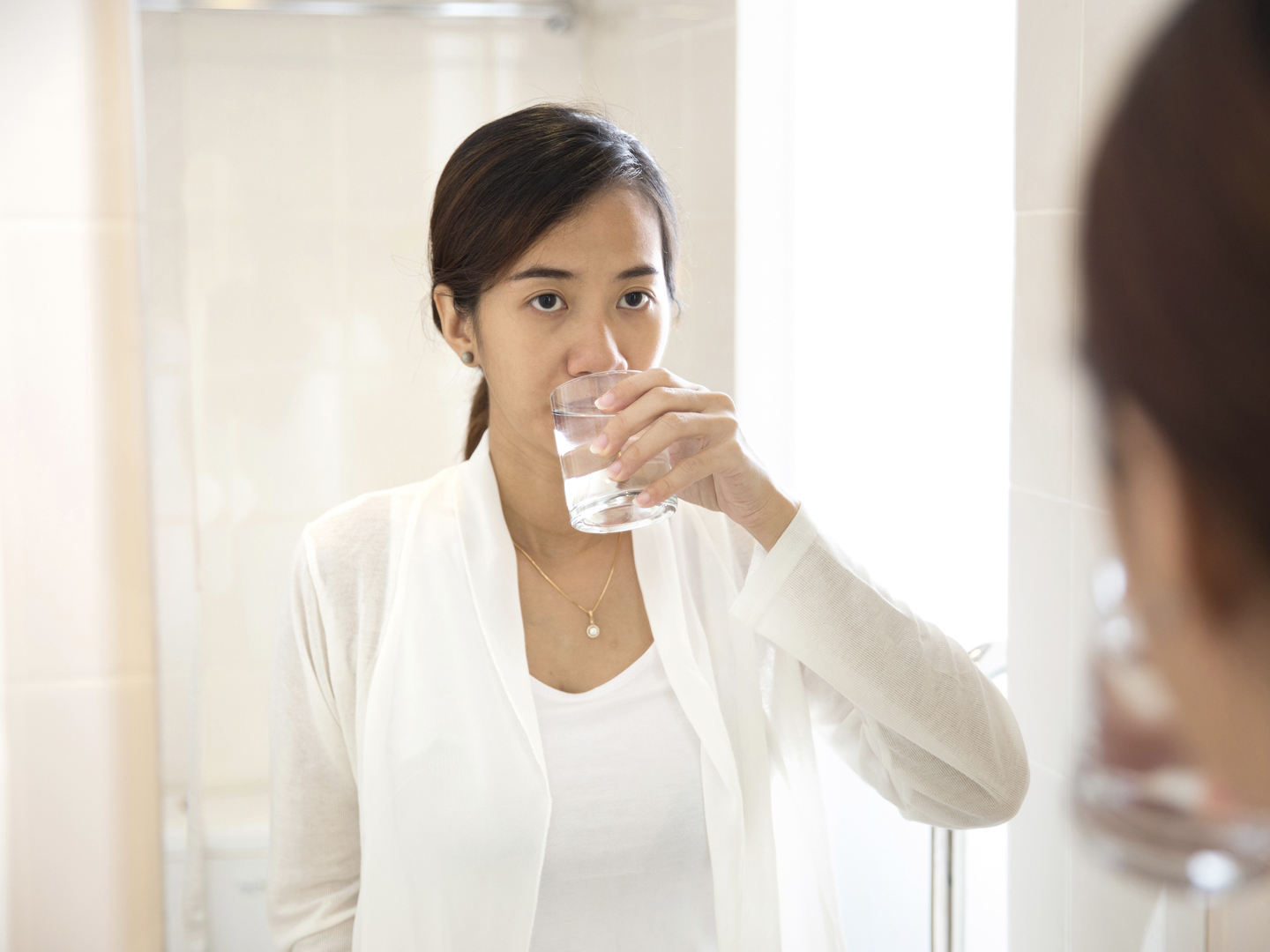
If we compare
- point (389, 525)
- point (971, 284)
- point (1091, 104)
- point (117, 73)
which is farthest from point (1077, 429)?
point (117, 73)

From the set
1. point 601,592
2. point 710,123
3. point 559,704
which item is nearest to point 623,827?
point 559,704

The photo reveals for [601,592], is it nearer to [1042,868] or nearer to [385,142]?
[1042,868]

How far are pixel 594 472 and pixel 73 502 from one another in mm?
580

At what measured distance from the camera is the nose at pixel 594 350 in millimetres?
1019

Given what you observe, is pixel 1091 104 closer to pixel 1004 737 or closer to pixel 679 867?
pixel 1004 737

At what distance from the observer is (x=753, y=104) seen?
1518mm

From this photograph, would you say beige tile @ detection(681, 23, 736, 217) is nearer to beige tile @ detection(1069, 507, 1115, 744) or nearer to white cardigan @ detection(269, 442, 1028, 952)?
white cardigan @ detection(269, 442, 1028, 952)

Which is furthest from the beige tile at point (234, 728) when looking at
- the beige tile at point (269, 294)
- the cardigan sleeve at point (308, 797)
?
the beige tile at point (269, 294)

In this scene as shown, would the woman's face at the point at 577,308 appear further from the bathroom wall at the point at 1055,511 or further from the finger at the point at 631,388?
the bathroom wall at the point at 1055,511

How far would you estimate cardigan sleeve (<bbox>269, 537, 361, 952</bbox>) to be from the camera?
1.07 m

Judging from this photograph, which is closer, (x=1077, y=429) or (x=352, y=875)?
(x=1077, y=429)

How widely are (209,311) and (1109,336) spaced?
1284 millimetres

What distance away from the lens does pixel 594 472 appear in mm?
889

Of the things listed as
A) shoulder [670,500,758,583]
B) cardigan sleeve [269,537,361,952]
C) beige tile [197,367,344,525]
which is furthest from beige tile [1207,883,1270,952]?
beige tile [197,367,344,525]
